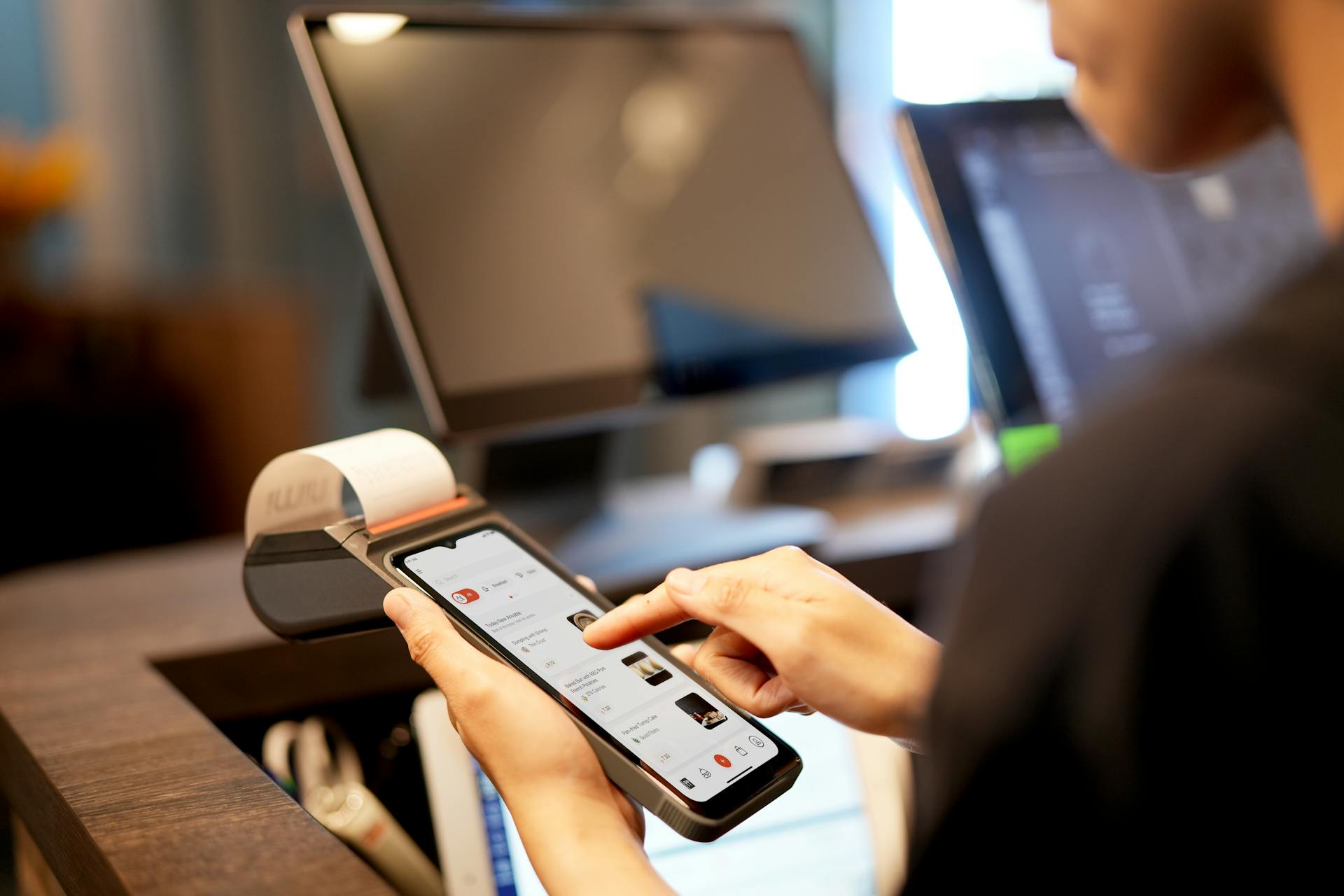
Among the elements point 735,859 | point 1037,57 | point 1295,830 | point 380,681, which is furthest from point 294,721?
point 1037,57

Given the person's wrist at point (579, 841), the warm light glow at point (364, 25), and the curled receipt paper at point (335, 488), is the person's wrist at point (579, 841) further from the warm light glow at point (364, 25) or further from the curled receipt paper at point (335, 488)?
the warm light glow at point (364, 25)

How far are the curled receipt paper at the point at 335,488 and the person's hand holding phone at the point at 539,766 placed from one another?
0.06m

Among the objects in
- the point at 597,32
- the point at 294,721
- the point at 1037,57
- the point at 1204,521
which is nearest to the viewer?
the point at 1204,521

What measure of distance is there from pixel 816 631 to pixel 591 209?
1.66ft

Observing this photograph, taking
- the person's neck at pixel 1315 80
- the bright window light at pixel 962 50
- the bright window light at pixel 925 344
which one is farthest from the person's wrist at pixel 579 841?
the bright window light at pixel 962 50

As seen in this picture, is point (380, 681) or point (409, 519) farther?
point (380, 681)

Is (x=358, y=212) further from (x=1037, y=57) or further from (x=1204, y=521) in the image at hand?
(x=1037, y=57)

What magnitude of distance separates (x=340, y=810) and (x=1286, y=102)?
0.53 meters

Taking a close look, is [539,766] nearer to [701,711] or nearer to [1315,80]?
[701,711]

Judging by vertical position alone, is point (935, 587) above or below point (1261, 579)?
below

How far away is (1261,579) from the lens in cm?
25

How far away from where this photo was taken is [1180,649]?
25cm

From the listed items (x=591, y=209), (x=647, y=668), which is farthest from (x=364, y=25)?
(x=647, y=668)

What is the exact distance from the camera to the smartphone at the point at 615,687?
0.45m
